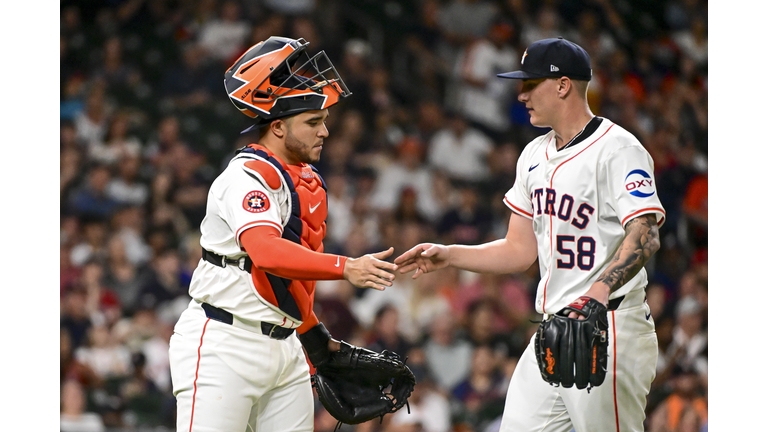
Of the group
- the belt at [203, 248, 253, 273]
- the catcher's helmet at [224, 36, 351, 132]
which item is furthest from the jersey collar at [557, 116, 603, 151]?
the belt at [203, 248, 253, 273]

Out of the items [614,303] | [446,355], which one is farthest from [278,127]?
[446,355]

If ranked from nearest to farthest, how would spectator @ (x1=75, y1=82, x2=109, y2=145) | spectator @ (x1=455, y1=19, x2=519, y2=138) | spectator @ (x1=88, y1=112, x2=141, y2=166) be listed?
spectator @ (x1=88, y1=112, x2=141, y2=166) < spectator @ (x1=75, y1=82, x2=109, y2=145) < spectator @ (x1=455, y1=19, x2=519, y2=138)

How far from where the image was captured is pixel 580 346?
106 inches

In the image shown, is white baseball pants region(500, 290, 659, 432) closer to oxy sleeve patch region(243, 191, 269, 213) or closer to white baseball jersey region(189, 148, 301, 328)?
white baseball jersey region(189, 148, 301, 328)

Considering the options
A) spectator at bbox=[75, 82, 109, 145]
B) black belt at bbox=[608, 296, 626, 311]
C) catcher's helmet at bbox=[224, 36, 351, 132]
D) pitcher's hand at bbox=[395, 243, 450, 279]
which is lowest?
black belt at bbox=[608, 296, 626, 311]

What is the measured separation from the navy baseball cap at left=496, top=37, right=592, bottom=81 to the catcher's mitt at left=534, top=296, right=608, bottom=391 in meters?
0.97

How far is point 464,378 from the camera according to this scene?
619 cm

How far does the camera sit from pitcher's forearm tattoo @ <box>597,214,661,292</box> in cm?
276

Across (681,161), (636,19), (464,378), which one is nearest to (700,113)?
(681,161)

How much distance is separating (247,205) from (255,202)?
1.2 inches

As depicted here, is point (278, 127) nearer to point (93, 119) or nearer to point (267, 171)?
point (267, 171)

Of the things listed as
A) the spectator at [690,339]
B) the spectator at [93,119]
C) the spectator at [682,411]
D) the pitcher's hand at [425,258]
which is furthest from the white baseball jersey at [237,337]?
the spectator at [93,119]

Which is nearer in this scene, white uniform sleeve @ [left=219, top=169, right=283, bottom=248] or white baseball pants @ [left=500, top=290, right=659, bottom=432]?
white uniform sleeve @ [left=219, top=169, right=283, bottom=248]

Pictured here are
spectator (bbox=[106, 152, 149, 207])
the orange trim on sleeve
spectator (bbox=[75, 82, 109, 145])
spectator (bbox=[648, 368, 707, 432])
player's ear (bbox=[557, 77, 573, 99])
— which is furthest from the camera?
spectator (bbox=[75, 82, 109, 145])
